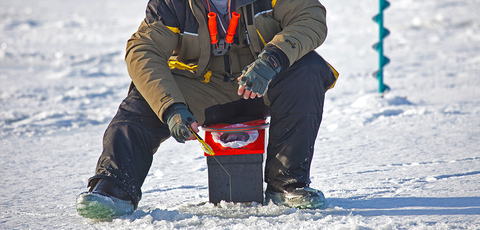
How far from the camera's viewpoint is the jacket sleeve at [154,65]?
1.71m

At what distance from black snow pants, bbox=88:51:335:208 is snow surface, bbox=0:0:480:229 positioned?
173 mm

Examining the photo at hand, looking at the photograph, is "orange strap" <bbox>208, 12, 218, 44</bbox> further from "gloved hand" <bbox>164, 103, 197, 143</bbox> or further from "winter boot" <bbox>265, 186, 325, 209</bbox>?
"winter boot" <bbox>265, 186, 325, 209</bbox>

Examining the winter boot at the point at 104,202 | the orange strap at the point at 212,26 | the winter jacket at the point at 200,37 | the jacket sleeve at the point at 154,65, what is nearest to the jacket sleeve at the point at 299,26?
the winter jacket at the point at 200,37

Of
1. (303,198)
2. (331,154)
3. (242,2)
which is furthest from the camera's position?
(331,154)

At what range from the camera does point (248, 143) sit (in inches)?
68.4

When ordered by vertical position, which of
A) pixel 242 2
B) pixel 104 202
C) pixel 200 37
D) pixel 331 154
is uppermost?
pixel 242 2

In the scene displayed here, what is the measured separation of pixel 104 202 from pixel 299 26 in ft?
3.61

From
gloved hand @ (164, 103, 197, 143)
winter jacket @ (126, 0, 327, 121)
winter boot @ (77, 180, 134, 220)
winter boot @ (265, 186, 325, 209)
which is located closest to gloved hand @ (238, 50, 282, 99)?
winter jacket @ (126, 0, 327, 121)

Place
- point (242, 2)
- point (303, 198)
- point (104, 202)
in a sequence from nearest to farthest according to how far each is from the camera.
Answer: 1. point (104, 202)
2. point (303, 198)
3. point (242, 2)

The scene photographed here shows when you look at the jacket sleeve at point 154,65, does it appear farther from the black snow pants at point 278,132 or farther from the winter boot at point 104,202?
the winter boot at point 104,202

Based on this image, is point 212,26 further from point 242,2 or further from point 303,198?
point 303,198

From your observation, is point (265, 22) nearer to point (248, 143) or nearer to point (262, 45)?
point (262, 45)

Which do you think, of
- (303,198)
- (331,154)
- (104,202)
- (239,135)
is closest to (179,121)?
(239,135)

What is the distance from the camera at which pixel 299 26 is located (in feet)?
6.05
